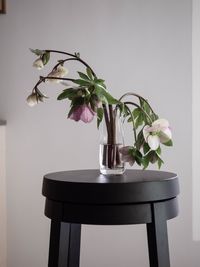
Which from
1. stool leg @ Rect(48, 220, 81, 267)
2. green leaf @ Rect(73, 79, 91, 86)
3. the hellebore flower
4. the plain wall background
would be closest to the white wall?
the plain wall background

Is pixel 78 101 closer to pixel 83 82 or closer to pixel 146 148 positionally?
pixel 83 82

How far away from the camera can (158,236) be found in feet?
4.47

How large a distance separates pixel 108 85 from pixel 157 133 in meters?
0.81

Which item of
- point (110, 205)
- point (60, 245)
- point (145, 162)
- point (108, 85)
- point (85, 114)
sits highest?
point (108, 85)

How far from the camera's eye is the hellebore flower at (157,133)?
4.39 feet

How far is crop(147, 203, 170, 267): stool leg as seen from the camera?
4.43 feet

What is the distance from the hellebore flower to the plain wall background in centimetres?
76

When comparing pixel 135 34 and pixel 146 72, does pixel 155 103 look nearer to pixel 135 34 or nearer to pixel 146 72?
pixel 146 72

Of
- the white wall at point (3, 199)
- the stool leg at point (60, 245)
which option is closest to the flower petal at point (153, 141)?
the stool leg at point (60, 245)

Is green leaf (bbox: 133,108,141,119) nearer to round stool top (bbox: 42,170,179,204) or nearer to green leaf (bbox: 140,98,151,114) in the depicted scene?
green leaf (bbox: 140,98,151,114)

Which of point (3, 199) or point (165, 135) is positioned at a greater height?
point (165, 135)

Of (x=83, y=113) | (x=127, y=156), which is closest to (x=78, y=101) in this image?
(x=83, y=113)

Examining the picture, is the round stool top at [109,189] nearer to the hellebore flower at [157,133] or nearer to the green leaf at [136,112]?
the hellebore flower at [157,133]

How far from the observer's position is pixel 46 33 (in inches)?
84.1
